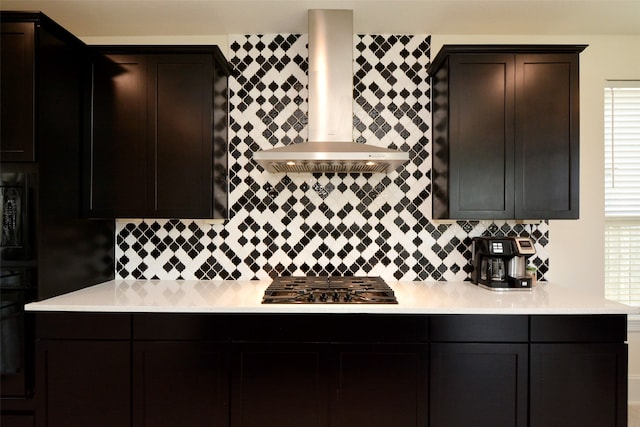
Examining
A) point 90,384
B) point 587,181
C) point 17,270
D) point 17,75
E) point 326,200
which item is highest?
point 17,75

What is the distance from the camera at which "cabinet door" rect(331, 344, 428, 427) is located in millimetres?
1963

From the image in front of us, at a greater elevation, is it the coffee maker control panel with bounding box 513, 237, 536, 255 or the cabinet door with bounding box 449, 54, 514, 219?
the cabinet door with bounding box 449, 54, 514, 219

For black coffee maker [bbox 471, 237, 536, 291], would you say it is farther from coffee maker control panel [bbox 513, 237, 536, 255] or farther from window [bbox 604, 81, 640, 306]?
window [bbox 604, 81, 640, 306]

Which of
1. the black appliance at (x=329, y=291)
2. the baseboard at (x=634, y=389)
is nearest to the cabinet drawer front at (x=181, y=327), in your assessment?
the black appliance at (x=329, y=291)

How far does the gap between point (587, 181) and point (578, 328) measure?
4.12 feet

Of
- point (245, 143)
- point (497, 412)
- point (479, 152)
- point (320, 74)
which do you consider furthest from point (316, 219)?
point (497, 412)

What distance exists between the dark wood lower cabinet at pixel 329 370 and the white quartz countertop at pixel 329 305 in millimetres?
49

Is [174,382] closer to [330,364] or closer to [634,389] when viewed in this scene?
[330,364]

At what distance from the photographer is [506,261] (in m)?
2.41

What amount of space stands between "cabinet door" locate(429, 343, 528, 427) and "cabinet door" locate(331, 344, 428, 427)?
0.25ft

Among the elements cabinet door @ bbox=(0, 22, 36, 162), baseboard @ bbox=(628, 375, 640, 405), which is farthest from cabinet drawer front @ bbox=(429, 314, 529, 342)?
cabinet door @ bbox=(0, 22, 36, 162)

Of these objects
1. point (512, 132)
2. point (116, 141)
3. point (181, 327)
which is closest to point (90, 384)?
point (181, 327)

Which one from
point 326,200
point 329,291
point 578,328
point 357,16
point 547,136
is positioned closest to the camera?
point 578,328

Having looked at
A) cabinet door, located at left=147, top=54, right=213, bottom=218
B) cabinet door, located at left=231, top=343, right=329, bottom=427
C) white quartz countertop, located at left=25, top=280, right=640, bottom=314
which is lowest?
cabinet door, located at left=231, top=343, right=329, bottom=427
